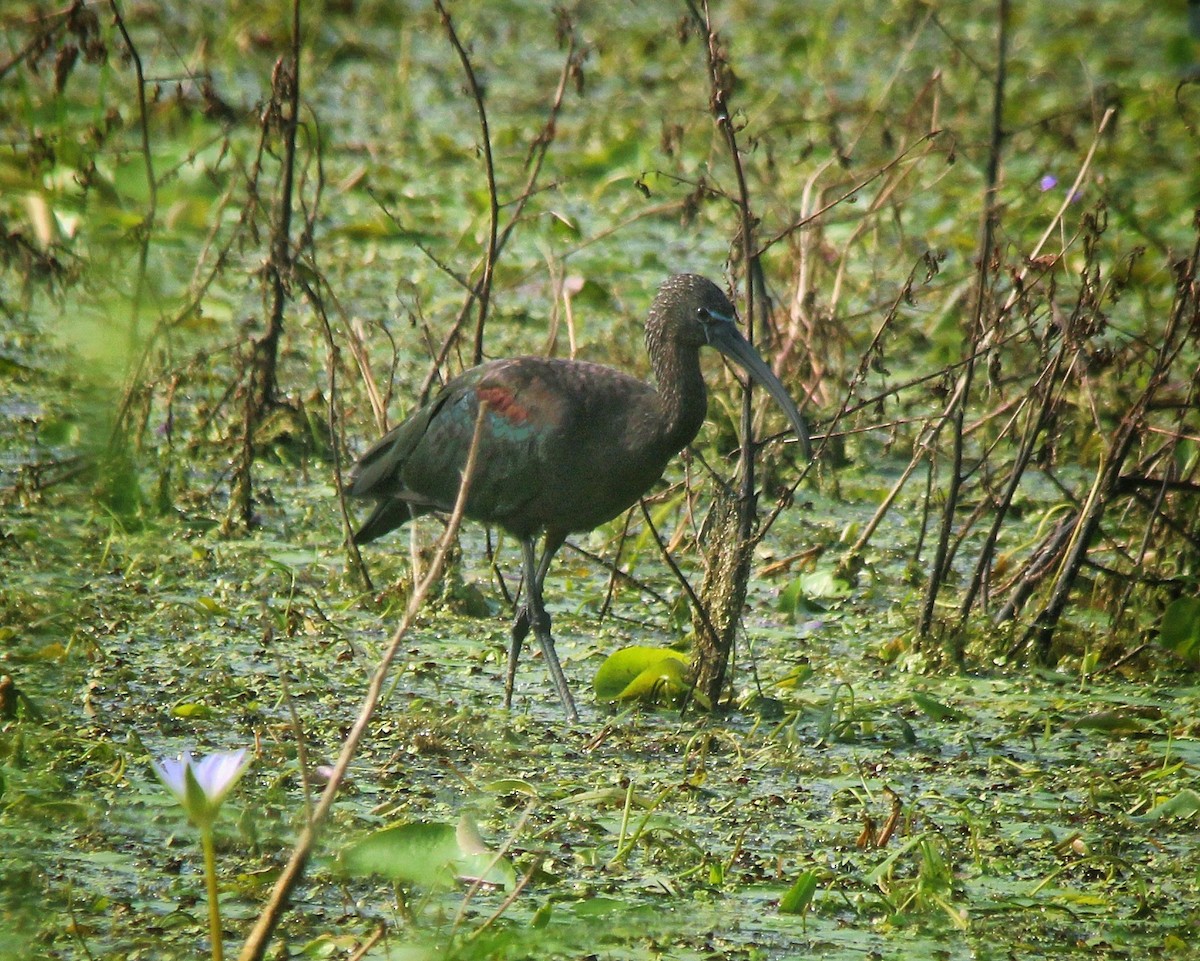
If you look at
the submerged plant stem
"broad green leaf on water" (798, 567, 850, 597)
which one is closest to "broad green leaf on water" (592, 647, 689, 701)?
"broad green leaf on water" (798, 567, 850, 597)

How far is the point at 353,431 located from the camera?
655cm

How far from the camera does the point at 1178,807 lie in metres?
3.97

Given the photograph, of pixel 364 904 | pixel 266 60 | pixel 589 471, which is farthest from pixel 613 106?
pixel 364 904

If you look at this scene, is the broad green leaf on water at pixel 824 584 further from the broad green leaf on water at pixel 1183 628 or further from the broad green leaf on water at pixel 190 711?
the broad green leaf on water at pixel 190 711

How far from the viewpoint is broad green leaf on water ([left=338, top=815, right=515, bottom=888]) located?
10.4ft

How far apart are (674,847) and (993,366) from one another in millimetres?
1574

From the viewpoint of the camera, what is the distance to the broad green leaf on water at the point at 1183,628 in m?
4.80

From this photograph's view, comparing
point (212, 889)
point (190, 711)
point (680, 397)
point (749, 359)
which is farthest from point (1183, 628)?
point (212, 889)

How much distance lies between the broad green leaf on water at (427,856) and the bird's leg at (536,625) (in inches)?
44.1

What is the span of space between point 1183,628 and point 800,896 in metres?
1.88

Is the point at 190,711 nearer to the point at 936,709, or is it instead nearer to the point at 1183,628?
the point at 936,709

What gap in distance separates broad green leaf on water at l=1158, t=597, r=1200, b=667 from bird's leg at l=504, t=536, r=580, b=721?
5.19 feet

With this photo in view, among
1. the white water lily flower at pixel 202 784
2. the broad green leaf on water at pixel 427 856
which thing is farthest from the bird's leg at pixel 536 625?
the white water lily flower at pixel 202 784

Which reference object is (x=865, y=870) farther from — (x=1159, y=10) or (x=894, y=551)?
(x=1159, y=10)
